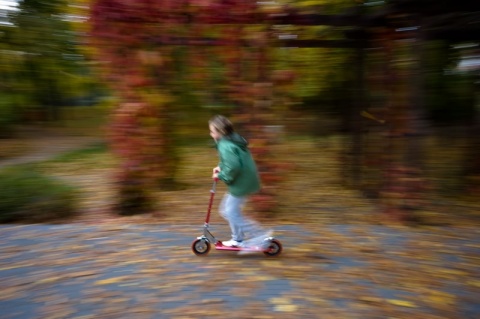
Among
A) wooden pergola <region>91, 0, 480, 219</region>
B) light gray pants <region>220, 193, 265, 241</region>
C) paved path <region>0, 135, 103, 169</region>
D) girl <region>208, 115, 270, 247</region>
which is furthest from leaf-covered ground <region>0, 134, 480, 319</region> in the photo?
paved path <region>0, 135, 103, 169</region>

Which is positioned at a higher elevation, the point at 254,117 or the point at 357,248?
the point at 254,117

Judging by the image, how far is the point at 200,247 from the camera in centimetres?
573

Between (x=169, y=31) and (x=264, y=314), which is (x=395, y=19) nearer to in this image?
(x=169, y=31)

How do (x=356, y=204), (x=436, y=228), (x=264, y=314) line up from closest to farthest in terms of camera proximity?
(x=264, y=314) → (x=436, y=228) → (x=356, y=204)

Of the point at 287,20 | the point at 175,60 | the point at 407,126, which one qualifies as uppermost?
the point at 287,20

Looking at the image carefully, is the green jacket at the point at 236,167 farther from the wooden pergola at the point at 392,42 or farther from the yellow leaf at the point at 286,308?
the wooden pergola at the point at 392,42

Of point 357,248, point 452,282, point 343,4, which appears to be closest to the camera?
point 452,282

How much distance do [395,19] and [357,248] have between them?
11.0ft

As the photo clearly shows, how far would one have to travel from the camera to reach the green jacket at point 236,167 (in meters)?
5.30

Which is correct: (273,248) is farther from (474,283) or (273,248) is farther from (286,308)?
(474,283)

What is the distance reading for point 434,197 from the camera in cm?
877

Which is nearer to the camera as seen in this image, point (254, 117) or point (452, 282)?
point (452, 282)

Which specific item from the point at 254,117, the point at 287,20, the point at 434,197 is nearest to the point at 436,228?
the point at 434,197

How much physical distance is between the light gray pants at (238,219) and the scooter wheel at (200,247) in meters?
0.31
